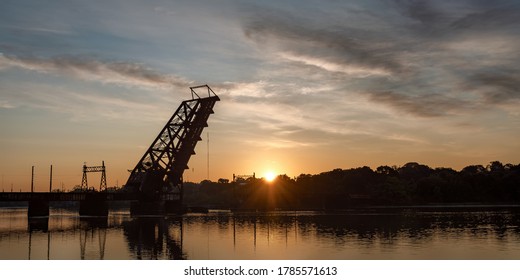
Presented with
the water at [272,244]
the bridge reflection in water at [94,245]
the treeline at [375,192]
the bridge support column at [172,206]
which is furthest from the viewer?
the treeline at [375,192]

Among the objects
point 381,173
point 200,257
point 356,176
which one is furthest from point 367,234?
point 381,173

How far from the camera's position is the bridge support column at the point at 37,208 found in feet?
244

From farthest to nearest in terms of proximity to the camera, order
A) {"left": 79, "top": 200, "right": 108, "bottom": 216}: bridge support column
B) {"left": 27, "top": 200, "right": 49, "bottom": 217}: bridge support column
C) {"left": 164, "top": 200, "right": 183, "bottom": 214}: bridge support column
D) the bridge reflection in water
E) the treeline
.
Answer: the treeline < {"left": 164, "top": 200, "right": 183, "bottom": 214}: bridge support column < {"left": 79, "top": 200, "right": 108, "bottom": 216}: bridge support column < {"left": 27, "top": 200, "right": 49, "bottom": 217}: bridge support column < the bridge reflection in water

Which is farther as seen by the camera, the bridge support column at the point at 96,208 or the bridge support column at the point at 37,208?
the bridge support column at the point at 96,208

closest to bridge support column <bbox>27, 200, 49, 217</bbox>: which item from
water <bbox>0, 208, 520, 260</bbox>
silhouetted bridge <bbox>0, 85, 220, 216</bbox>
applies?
silhouetted bridge <bbox>0, 85, 220, 216</bbox>

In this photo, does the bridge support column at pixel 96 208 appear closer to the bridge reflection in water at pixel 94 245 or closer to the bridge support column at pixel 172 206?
the bridge support column at pixel 172 206

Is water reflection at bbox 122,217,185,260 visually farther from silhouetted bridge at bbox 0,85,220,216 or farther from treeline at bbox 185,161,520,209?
treeline at bbox 185,161,520,209

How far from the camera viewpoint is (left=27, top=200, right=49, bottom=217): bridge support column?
74.4 metres

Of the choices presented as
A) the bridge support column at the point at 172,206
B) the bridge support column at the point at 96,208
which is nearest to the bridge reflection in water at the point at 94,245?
the bridge support column at the point at 96,208

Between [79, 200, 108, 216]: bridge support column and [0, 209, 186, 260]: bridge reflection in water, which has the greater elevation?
[79, 200, 108, 216]: bridge support column

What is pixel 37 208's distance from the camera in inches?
2965

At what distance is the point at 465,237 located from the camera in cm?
3838

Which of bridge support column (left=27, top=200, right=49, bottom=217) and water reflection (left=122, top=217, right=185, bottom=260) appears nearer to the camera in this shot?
water reflection (left=122, top=217, right=185, bottom=260)
